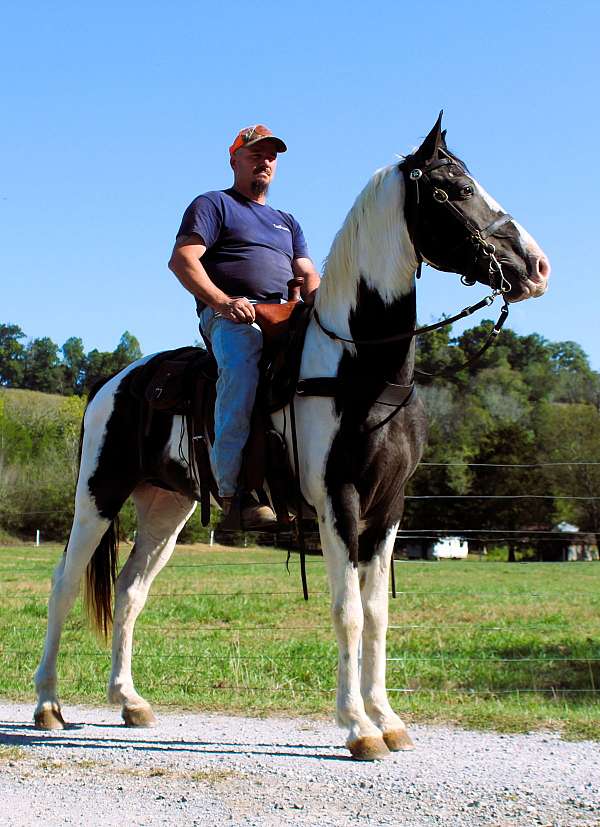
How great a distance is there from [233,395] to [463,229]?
1620 millimetres

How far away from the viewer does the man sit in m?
5.60

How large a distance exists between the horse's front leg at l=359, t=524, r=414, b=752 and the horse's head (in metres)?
1.61

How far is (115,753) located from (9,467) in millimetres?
50603

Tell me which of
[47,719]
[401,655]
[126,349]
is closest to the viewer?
[47,719]

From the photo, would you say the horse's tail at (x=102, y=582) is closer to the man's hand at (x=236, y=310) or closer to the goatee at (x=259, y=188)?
the man's hand at (x=236, y=310)

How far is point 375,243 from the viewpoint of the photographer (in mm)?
5324

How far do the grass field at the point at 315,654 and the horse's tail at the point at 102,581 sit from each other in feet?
2.73

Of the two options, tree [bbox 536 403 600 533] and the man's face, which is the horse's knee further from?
tree [bbox 536 403 600 533]

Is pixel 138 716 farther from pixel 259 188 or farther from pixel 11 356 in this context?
pixel 11 356

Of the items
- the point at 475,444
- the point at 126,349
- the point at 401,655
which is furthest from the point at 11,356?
the point at 401,655

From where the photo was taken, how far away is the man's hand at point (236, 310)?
5.59 metres

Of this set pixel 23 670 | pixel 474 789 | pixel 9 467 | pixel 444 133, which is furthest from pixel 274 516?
pixel 9 467

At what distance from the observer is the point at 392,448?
5.25 metres

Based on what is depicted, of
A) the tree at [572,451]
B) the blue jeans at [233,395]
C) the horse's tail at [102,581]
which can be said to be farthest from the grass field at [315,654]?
the tree at [572,451]
